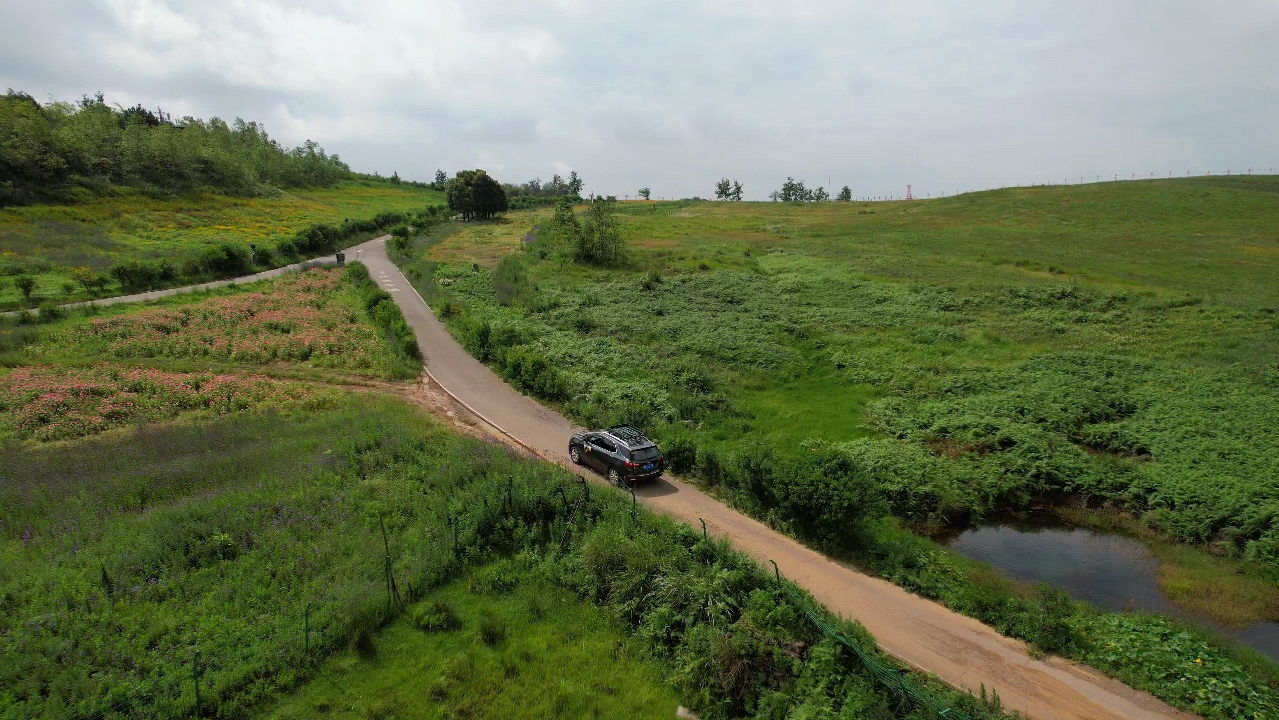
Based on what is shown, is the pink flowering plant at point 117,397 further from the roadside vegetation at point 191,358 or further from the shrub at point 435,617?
the shrub at point 435,617

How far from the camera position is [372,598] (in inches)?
544

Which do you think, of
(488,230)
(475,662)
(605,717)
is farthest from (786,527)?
(488,230)

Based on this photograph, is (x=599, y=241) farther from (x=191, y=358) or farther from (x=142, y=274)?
(x=191, y=358)

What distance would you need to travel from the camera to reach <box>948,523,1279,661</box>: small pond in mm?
15719

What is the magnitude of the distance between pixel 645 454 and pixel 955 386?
18030 millimetres

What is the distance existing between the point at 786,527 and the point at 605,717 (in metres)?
8.53

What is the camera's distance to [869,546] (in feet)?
56.5

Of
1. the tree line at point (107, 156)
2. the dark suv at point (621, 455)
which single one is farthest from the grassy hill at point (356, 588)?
the tree line at point (107, 156)

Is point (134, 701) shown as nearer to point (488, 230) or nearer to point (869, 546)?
point (869, 546)

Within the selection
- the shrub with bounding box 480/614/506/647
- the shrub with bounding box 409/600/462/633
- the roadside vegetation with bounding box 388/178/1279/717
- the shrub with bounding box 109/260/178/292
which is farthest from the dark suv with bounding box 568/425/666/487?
the shrub with bounding box 109/260/178/292

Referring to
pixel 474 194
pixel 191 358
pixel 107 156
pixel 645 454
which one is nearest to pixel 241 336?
pixel 191 358

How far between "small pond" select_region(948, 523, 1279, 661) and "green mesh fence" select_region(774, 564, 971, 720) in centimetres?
867

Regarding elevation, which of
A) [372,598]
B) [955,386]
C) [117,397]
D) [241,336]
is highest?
[241,336]

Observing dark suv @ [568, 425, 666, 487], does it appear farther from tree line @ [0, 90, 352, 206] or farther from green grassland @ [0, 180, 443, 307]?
tree line @ [0, 90, 352, 206]
